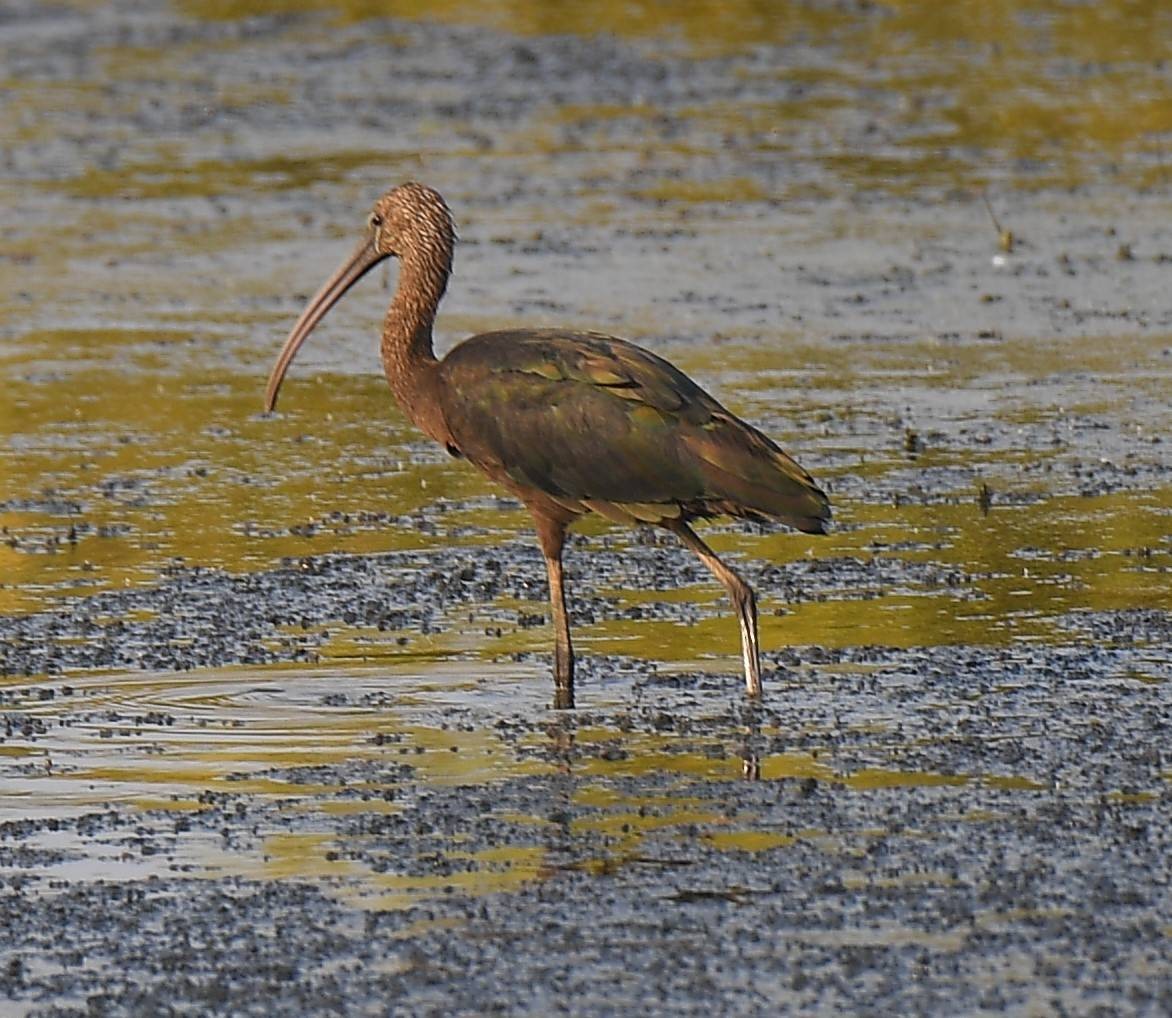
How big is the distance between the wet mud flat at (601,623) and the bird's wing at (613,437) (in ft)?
1.68

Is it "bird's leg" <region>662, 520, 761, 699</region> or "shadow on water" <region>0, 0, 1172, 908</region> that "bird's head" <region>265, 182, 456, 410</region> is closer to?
"shadow on water" <region>0, 0, 1172, 908</region>

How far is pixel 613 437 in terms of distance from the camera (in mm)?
8289

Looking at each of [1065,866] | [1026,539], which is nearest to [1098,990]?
[1065,866]

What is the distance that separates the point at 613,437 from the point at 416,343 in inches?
32.9

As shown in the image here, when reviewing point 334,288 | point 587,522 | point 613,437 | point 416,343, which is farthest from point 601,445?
point 587,522

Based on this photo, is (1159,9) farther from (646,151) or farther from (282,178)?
(282,178)

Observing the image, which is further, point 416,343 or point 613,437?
point 416,343

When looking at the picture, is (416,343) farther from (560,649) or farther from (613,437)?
(560,649)

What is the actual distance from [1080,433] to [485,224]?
589 centimetres

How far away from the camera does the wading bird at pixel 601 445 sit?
26.8 ft

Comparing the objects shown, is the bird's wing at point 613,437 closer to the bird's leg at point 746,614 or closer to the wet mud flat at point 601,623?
the bird's leg at point 746,614

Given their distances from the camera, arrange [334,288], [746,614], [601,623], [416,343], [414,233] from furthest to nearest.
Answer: [334,288] → [414,233] → [601,623] → [416,343] → [746,614]

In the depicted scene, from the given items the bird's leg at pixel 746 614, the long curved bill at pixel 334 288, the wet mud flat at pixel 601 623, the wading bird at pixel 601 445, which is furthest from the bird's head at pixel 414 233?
the bird's leg at pixel 746 614

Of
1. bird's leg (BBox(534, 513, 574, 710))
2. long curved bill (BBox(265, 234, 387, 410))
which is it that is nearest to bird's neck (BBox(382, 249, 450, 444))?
long curved bill (BBox(265, 234, 387, 410))
